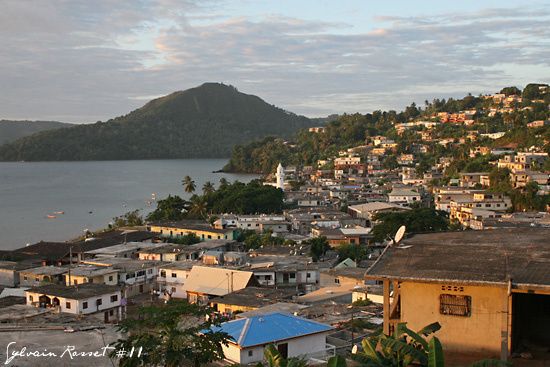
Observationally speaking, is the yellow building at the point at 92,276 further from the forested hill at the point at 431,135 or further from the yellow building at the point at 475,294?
the forested hill at the point at 431,135

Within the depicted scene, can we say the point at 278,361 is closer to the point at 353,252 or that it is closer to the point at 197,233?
the point at 353,252

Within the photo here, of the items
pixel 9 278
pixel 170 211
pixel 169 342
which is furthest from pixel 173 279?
pixel 170 211

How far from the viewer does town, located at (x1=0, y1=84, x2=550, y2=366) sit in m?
5.63

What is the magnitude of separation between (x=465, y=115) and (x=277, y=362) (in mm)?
80752

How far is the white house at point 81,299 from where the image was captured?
17594mm

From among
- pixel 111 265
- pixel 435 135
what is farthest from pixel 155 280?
pixel 435 135

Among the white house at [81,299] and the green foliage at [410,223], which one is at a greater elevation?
the green foliage at [410,223]

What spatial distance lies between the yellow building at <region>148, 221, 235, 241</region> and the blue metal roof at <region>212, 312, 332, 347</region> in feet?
66.5

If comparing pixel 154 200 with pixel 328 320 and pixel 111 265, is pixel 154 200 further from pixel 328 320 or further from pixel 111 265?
pixel 328 320

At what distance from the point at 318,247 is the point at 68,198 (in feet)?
178

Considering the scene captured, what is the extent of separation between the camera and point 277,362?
5887mm

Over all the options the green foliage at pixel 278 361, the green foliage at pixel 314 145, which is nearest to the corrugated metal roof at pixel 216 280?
the green foliage at pixel 278 361

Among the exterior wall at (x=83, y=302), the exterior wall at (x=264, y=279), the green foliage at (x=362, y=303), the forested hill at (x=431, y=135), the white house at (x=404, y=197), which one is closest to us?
the green foliage at (x=362, y=303)

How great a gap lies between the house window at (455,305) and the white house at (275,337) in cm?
597
